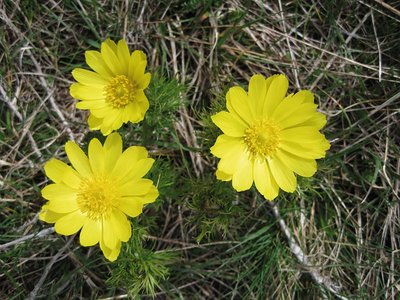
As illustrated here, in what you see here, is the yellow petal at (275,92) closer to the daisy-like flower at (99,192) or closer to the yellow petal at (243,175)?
the yellow petal at (243,175)

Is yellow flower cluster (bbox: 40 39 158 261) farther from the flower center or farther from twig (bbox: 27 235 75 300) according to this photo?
twig (bbox: 27 235 75 300)

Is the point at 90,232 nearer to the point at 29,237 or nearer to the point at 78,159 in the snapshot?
the point at 78,159

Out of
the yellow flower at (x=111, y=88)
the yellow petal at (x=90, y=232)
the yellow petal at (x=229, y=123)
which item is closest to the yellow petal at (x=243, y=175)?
the yellow petal at (x=229, y=123)

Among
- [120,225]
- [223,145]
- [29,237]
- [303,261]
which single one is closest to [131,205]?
[120,225]

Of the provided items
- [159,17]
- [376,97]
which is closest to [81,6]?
[159,17]

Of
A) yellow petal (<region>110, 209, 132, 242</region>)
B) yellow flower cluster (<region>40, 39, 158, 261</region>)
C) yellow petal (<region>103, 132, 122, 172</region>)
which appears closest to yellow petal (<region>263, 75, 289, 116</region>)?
yellow flower cluster (<region>40, 39, 158, 261</region>)
